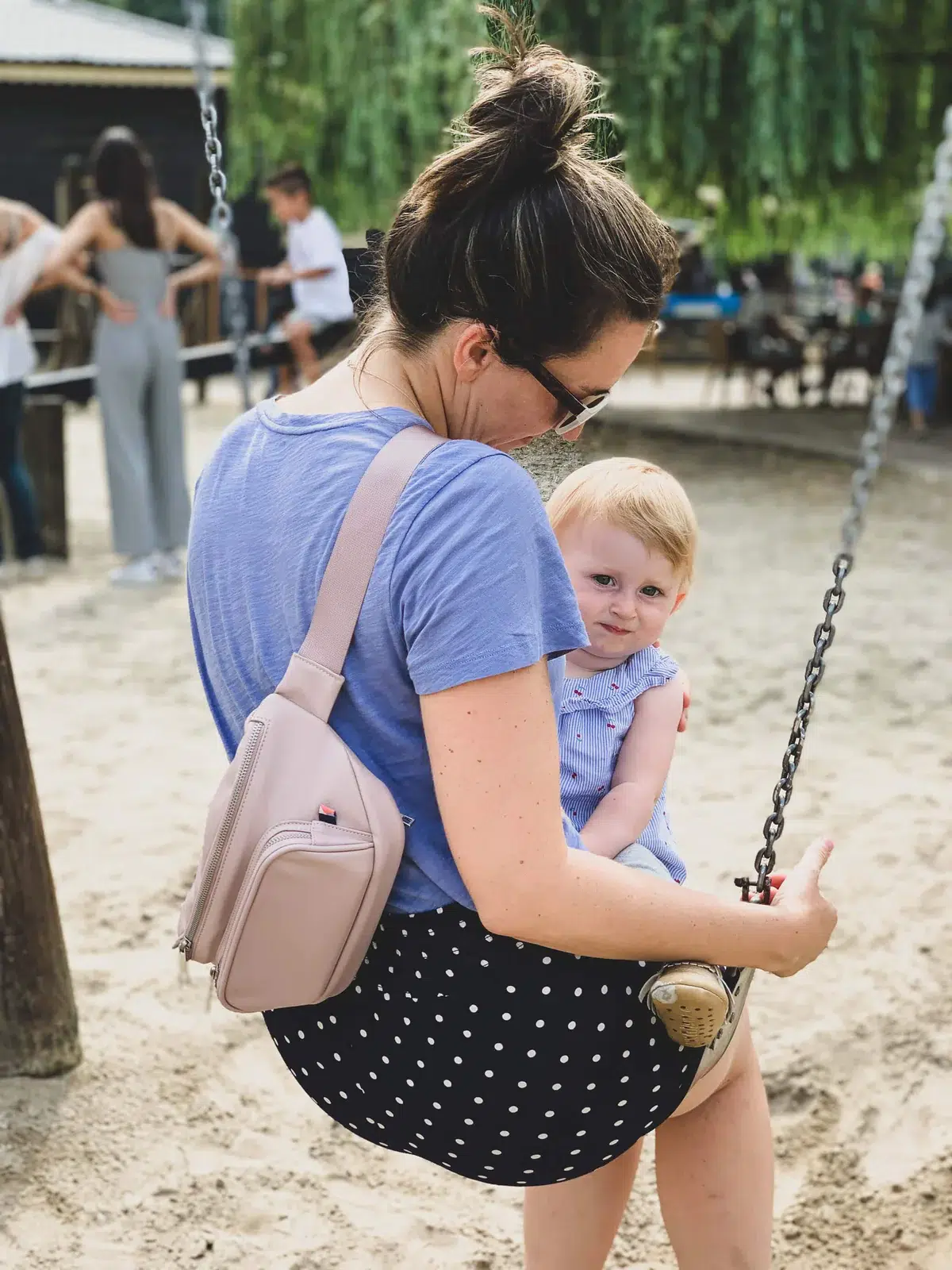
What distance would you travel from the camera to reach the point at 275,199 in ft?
25.6

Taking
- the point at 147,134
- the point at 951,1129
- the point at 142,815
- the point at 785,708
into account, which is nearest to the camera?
the point at 951,1129

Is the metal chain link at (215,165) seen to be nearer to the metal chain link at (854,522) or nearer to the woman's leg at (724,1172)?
the metal chain link at (854,522)

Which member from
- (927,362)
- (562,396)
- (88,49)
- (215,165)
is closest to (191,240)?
(215,165)

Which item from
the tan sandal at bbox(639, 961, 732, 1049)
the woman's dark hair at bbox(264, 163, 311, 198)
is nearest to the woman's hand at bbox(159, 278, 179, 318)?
the woman's dark hair at bbox(264, 163, 311, 198)

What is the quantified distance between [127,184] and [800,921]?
17.5 feet

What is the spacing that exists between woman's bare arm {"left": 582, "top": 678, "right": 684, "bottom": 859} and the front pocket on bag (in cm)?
35

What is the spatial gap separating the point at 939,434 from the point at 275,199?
20.7 feet

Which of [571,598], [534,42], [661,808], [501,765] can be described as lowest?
[661,808]

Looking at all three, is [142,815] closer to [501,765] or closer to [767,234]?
[501,765]

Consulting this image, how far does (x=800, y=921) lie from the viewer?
133 centimetres

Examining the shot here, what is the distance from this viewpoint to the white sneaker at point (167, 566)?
655 centimetres

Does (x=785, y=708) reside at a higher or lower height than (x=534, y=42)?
lower

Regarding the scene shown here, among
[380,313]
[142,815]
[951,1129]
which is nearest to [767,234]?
[142,815]

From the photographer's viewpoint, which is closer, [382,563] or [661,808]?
[382,563]
